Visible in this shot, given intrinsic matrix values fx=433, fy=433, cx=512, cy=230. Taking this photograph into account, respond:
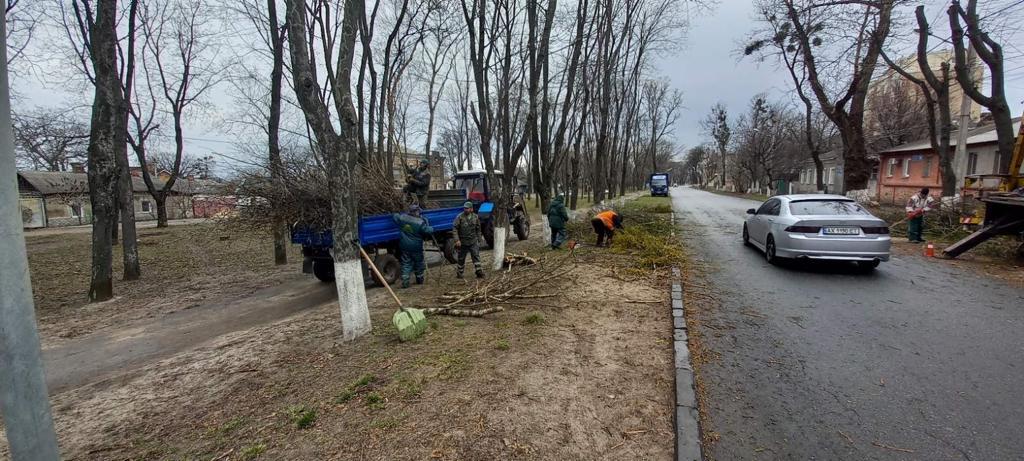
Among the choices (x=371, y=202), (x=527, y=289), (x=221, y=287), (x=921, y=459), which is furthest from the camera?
(x=221, y=287)

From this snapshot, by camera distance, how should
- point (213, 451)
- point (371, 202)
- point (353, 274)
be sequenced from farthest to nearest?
point (371, 202) → point (353, 274) → point (213, 451)

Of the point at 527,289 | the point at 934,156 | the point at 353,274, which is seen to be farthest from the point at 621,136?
the point at 353,274

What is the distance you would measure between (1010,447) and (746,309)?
3102 mm

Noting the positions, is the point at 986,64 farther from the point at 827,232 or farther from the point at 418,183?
the point at 418,183

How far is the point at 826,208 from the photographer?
26.3 ft

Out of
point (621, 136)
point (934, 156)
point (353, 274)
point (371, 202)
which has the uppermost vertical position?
point (621, 136)

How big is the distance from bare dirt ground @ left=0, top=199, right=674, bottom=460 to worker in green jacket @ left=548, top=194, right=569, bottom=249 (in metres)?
5.49

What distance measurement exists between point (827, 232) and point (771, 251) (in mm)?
1201

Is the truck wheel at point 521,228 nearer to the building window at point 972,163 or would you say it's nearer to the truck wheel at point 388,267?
the truck wheel at point 388,267

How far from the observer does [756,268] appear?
329 inches

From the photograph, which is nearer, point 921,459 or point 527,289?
point 921,459

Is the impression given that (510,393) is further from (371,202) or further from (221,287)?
(221,287)

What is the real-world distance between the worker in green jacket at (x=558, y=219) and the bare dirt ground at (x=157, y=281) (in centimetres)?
610

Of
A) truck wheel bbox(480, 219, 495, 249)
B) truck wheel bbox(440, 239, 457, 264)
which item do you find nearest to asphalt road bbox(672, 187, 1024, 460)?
truck wheel bbox(440, 239, 457, 264)
